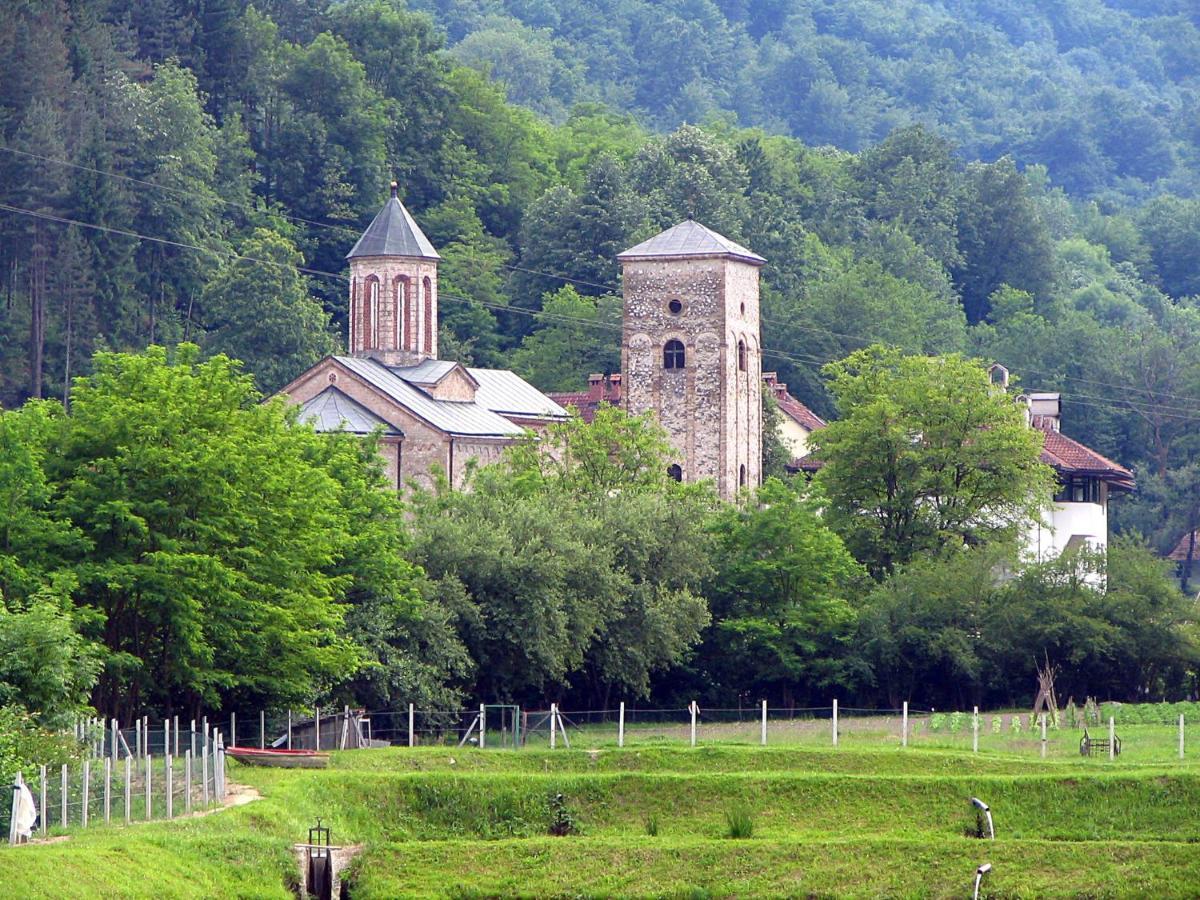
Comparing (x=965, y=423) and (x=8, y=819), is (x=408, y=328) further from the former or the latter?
(x=8, y=819)

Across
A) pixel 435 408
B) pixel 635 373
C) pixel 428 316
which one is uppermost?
pixel 428 316

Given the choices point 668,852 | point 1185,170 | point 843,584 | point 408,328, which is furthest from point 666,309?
point 1185,170

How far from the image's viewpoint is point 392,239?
87375 mm

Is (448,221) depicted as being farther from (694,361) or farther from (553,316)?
(694,361)

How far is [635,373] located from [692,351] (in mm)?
2003

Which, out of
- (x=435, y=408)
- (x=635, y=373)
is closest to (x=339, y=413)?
(x=435, y=408)

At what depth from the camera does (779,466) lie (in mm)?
90562

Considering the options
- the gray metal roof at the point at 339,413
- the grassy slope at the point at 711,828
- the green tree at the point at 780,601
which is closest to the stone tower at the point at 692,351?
the gray metal roof at the point at 339,413

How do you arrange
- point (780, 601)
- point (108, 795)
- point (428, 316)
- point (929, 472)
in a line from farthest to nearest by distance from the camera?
1. point (428, 316)
2. point (929, 472)
3. point (780, 601)
4. point (108, 795)

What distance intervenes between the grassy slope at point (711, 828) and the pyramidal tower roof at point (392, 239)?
138 feet

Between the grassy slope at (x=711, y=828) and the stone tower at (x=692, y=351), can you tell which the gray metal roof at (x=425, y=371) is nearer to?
the stone tower at (x=692, y=351)

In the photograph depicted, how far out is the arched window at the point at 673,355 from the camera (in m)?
82.7

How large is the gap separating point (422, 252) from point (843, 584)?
86.2ft

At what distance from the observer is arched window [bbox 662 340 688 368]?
271 ft
